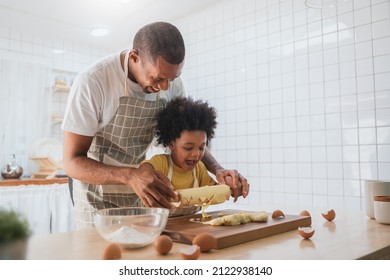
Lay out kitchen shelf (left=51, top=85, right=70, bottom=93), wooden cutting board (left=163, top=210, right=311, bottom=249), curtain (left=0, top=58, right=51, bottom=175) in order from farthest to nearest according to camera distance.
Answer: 1. kitchen shelf (left=51, top=85, right=70, bottom=93)
2. curtain (left=0, top=58, right=51, bottom=175)
3. wooden cutting board (left=163, top=210, right=311, bottom=249)

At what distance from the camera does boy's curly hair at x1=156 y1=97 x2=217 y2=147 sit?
1162mm

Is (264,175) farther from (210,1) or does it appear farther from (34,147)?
(34,147)

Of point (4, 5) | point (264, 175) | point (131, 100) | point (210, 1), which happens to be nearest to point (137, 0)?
point (210, 1)

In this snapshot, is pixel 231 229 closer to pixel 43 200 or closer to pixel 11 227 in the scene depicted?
pixel 11 227

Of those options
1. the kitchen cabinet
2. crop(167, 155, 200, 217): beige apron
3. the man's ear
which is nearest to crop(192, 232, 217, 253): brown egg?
crop(167, 155, 200, 217): beige apron

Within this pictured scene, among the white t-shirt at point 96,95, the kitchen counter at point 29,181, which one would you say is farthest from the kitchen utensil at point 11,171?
the white t-shirt at point 96,95

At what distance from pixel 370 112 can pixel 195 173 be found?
1.11 m

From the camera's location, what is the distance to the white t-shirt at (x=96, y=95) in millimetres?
1060

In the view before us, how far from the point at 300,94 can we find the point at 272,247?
5.24 feet

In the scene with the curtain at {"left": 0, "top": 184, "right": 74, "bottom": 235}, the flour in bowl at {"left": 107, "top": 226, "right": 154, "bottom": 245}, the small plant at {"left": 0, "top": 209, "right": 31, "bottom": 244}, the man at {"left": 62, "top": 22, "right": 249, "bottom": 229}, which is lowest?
the curtain at {"left": 0, "top": 184, "right": 74, "bottom": 235}

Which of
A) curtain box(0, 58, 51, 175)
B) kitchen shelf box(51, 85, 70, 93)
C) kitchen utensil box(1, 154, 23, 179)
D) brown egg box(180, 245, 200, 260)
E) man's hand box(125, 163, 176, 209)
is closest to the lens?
brown egg box(180, 245, 200, 260)

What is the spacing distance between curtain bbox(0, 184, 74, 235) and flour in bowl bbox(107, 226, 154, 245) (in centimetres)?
197

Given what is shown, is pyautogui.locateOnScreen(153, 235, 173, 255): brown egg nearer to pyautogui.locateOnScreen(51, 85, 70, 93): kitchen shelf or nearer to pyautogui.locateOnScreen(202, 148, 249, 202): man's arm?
pyautogui.locateOnScreen(202, 148, 249, 202): man's arm
